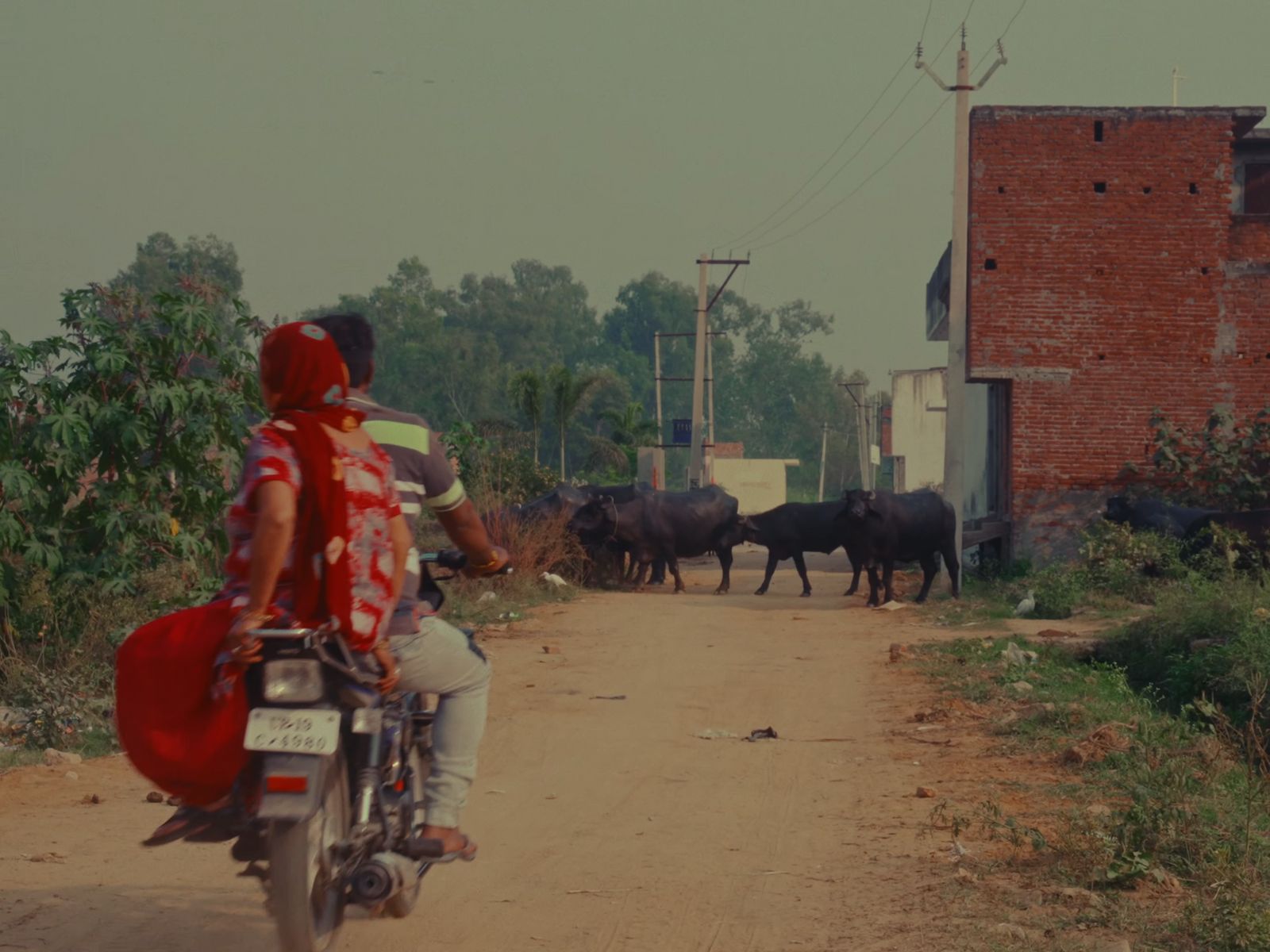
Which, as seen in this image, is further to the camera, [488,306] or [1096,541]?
[488,306]

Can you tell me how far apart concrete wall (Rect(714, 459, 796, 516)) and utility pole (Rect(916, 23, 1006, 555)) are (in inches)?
1457

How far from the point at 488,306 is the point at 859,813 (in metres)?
81.0

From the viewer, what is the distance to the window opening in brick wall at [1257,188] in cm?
2195

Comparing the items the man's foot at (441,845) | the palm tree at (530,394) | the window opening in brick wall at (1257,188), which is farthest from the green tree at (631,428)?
the man's foot at (441,845)

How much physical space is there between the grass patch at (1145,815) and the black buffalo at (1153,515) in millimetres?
8121

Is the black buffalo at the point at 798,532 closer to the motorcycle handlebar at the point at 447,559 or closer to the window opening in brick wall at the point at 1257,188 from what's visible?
the window opening in brick wall at the point at 1257,188

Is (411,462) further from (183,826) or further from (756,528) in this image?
(756,528)

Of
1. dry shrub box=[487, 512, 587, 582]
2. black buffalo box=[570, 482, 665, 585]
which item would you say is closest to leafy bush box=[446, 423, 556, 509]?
dry shrub box=[487, 512, 587, 582]

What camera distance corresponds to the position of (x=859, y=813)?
6.87 metres

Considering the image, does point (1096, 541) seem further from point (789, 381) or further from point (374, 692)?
point (789, 381)

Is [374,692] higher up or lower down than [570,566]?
higher up

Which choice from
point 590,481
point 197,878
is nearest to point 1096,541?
point 197,878

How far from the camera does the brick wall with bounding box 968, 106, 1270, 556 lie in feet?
67.1

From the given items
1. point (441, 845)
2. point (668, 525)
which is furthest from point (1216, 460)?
point (441, 845)
